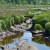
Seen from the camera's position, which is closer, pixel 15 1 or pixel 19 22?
pixel 19 22

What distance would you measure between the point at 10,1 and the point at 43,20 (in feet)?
388

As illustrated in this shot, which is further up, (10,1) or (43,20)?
(43,20)

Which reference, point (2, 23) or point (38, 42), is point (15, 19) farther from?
point (38, 42)

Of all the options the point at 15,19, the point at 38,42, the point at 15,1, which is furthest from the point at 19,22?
the point at 15,1

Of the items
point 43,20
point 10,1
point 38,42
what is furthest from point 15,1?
point 38,42

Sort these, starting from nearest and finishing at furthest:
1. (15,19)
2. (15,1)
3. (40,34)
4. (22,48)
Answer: (22,48) → (40,34) → (15,19) → (15,1)

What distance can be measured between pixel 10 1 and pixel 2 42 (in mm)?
133972

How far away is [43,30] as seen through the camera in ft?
207

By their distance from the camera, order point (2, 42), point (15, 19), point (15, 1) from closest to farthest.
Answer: point (2, 42)
point (15, 19)
point (15, 1)

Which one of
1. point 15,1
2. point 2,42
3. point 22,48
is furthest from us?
point 15,1

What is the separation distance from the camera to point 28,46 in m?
45.7

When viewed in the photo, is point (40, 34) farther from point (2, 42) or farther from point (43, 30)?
point (2, 42)

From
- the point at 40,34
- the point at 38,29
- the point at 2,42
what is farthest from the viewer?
the point at 38,29

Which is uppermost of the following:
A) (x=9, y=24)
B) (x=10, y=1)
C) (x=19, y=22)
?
(x=9, y=24)
